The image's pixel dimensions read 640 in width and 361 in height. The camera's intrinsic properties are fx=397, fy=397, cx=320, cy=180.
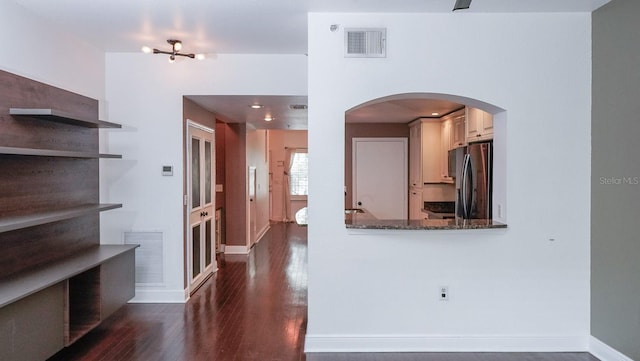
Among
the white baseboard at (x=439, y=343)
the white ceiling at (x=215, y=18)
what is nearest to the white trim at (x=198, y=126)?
the white ceiling at (x=215, y=18)

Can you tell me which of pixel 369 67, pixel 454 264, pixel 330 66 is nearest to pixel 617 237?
pixel 454 264

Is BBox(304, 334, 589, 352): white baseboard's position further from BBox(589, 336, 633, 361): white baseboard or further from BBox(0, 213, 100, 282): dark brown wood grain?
BBox(0, 213, 100, 282): dark brown wood grain

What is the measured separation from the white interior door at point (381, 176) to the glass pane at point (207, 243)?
2.86 m

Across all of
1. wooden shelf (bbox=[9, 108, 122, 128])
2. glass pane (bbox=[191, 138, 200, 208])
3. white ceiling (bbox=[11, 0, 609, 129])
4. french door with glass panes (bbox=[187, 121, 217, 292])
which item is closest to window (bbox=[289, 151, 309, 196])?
french door with glass panes (bbox=[187, 121, 217, 292])

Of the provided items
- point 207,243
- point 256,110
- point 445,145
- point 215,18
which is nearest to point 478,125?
point 445,145

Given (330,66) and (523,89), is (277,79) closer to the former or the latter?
(330,66)

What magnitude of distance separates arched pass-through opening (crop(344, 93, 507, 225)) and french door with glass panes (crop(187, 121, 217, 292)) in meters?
1.94

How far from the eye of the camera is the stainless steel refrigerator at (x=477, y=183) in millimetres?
3871

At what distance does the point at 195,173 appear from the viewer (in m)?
4.74

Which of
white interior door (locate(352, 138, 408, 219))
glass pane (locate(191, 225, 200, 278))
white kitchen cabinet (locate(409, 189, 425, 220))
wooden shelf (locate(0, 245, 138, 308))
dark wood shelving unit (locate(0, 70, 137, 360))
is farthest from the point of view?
white interior door (locate(352, 138, 408, 219))

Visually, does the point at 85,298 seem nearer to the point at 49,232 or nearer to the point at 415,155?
the point at 49,232

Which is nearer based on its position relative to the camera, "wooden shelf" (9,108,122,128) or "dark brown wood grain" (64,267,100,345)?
"wooden shelf" (9,108,122,128)

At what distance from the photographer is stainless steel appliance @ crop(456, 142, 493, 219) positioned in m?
3.87

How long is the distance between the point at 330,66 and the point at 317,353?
2.22m
